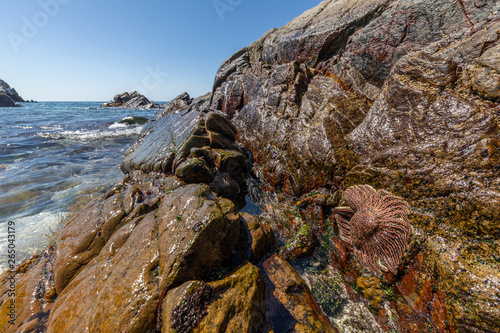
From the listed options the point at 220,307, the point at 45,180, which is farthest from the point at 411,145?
the point at 45,180

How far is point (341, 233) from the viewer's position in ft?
14.6

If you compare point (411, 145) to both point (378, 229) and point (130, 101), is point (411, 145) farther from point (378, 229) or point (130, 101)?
point (130, 101)

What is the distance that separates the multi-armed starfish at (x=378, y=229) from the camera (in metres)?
3.48

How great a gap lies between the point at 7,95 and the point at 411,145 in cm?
11270

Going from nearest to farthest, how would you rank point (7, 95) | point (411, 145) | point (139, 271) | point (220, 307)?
point (220, 307) → point (139, 271) → point (411, 145) → point (7, 95)

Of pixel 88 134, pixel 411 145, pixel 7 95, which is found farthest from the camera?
pixel 7 95

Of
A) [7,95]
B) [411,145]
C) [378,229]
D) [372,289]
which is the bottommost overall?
[372,289]

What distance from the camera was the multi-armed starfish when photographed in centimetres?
348

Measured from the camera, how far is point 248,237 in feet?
13.7

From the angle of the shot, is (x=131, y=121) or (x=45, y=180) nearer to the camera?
(x=45, y=180)

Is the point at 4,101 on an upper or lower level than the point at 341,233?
upper

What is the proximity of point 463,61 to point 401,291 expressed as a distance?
4669mm

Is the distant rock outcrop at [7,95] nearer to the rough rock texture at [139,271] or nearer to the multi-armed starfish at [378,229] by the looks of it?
the rough rock texture at [139,271]

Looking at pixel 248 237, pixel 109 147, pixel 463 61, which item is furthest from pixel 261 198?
pixel 109 147
